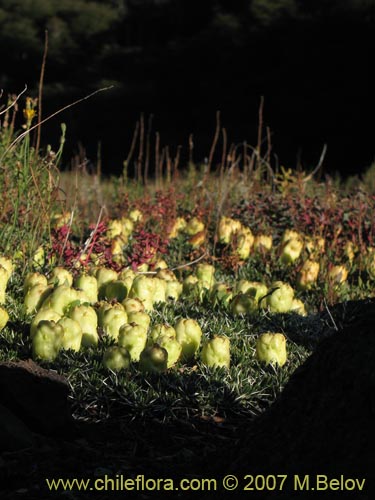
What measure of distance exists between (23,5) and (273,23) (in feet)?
24.5

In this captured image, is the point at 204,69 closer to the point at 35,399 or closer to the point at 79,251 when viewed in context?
the point at 79,251

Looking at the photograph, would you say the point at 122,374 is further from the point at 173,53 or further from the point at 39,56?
the point at 39,56

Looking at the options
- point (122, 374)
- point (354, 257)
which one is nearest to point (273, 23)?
point (354, 257)

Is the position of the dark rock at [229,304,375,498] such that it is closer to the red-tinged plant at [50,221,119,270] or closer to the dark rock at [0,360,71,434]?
the dark rock at [0,360,71,434]

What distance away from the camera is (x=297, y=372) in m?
1.90

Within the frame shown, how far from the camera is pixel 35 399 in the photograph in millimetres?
2303

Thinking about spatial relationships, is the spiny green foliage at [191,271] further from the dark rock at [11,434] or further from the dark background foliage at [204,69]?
the dark background foliage at [204,69]

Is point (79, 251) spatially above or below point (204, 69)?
above

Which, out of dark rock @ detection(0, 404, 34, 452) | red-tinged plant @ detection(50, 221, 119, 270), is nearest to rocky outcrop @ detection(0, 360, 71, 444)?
dark rock @ detection(0, 404, 34, 452)

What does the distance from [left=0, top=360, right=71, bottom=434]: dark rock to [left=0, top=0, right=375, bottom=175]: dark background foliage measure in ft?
37.4

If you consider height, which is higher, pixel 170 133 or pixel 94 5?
pixel 94 5

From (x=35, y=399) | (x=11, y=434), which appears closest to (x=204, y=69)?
(x=35, y=399)

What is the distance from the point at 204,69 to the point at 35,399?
17302 millimetres

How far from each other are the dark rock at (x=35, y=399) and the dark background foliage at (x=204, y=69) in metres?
11.4
